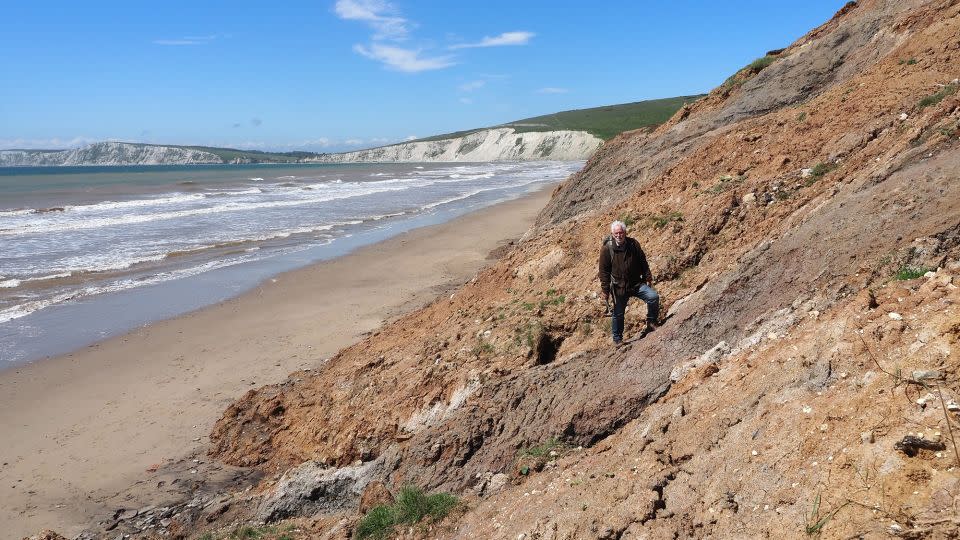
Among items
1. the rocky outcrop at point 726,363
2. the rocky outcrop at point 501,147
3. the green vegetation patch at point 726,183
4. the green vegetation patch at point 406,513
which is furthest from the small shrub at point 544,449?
the rocky outcrop at point 501,147

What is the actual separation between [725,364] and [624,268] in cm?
171

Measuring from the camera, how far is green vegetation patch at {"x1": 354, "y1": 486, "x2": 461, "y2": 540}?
5.76m

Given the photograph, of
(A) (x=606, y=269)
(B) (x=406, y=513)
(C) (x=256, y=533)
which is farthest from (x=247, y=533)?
(A) (x=606, y=269)

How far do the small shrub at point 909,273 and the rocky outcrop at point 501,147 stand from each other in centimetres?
11603

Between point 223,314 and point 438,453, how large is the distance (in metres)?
11.1

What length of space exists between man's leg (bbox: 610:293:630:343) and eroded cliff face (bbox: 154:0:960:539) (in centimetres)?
25

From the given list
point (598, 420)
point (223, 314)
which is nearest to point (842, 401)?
point (598, 420)

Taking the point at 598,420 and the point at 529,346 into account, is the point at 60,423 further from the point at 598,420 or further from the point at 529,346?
the point at 598,420

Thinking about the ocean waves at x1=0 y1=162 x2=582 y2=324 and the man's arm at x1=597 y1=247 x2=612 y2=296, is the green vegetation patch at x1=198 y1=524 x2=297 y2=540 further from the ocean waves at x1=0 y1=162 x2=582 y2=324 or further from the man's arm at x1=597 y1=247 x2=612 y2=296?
the ocean waves at x1=0 y1=162 x2=582 y2=324

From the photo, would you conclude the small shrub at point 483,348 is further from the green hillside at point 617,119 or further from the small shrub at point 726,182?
the green hillside at point 617,119

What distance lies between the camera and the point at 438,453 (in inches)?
275

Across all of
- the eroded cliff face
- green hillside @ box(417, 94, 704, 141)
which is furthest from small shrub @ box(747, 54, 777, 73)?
green hillside @ box(417, 94, 704, 141)

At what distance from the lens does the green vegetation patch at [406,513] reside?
5.76 m

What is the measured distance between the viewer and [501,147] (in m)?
145
